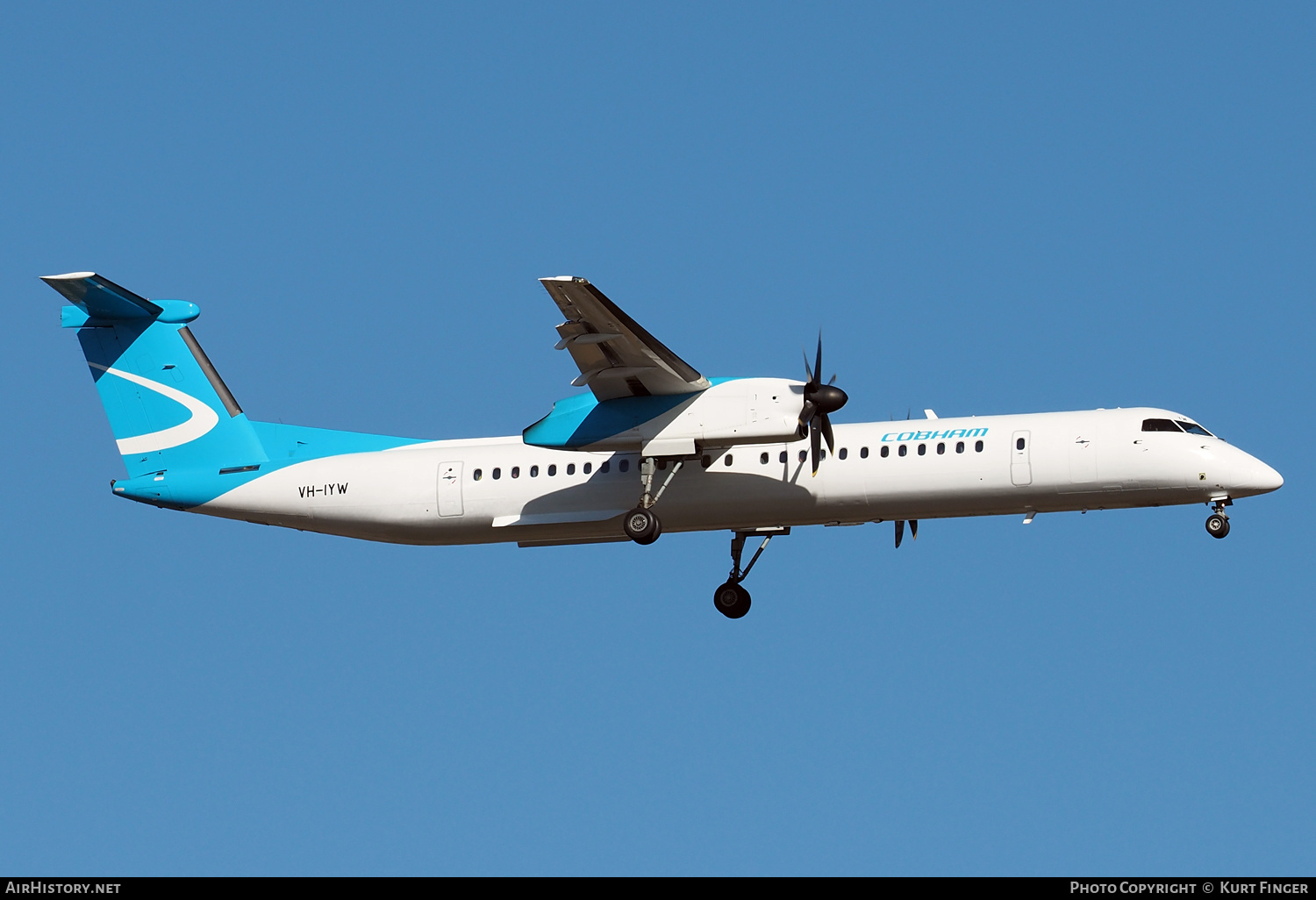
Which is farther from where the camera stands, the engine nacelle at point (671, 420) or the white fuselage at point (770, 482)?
the engine nacelle at point (671, 420)

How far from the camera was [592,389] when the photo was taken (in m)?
24.1

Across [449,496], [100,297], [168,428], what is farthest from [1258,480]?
[100,297]

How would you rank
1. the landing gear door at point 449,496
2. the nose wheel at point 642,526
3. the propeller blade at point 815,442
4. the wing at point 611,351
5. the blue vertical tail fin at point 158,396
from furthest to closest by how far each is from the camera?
the blue vertical tail fin at point 158,396 < the landing gear door at point 449,496 < the nose wheel at point 642,526 < the propeller blade at point 815,442 < the wing at point 611,351

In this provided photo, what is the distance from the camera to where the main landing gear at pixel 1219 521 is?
23266 mm

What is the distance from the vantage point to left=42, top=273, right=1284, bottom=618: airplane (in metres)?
23.4

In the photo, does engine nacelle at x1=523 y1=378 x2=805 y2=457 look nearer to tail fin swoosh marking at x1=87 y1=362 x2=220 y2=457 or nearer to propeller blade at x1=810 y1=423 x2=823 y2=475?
propeller blade at x1=810 y1=423 x2=823 y2=475

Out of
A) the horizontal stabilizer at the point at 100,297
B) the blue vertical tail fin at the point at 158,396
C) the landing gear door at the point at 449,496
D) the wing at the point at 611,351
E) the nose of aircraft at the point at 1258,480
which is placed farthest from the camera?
the blue vertical tail fin at the point at 158,396

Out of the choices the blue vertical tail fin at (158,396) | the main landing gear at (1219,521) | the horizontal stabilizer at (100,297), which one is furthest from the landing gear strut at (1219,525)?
the horizontal stabilizer at (100,297)

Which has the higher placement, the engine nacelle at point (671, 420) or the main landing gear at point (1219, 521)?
the engine nacelle at point (671, 420)

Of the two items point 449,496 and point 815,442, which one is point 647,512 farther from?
point 449,496

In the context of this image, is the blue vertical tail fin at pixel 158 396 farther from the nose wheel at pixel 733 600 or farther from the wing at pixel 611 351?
the nose wheel at pixel 733 600

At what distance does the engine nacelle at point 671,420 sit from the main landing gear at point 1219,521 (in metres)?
6.37
